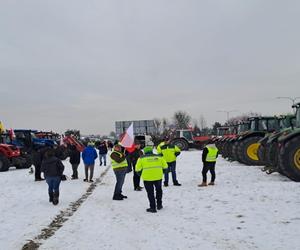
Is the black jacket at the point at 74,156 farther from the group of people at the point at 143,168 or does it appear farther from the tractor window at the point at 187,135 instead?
the tractor window at the point at 187,135

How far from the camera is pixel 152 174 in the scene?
9.76 m

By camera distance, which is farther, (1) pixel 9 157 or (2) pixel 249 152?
(1) pixel 9 157

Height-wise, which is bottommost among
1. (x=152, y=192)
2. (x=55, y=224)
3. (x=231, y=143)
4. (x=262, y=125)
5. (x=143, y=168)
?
(x=55, y=224)

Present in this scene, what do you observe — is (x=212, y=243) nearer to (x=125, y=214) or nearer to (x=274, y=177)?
(x=125, y=214)

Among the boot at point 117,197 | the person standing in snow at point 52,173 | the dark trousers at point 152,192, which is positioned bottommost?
the boot at point 117,197

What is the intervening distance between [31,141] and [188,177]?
13295 mm

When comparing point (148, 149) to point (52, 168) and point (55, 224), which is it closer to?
point (52, 168)

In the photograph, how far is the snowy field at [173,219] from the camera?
6.74 m

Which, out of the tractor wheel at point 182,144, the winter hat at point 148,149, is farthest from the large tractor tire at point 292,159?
the tractor wheel at point 182,144

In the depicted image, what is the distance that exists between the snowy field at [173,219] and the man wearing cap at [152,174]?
0.37 m

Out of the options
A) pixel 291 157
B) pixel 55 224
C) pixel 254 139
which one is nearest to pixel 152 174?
pixel 55 224

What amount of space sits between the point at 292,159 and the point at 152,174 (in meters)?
5.00

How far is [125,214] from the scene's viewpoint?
9250 millimetres

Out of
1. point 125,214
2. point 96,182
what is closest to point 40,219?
point 125,214
